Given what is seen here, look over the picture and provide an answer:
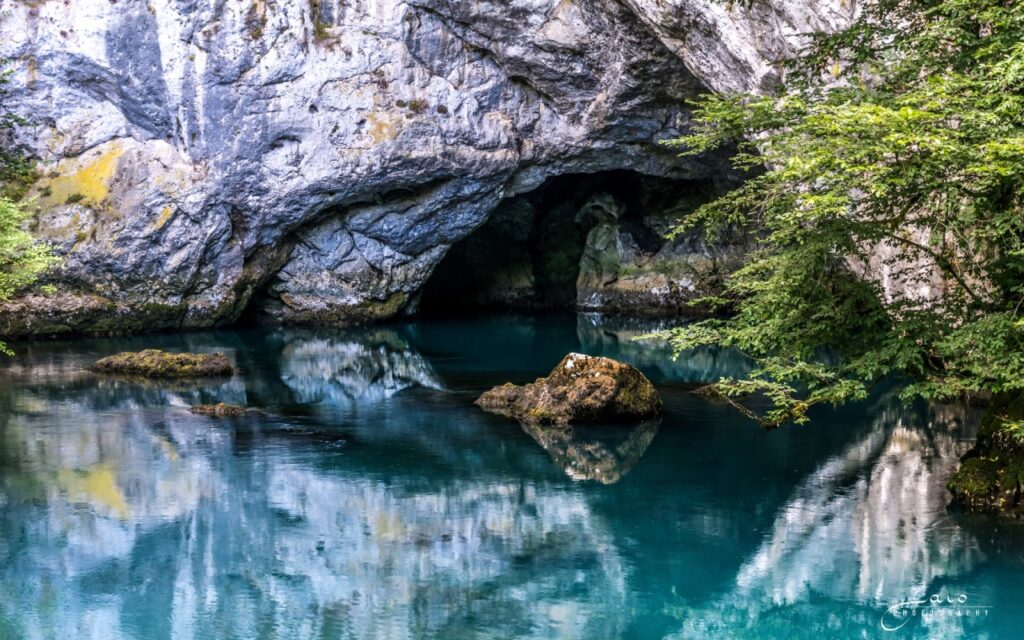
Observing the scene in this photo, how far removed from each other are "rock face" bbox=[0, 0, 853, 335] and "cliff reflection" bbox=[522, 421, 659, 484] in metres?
13.4

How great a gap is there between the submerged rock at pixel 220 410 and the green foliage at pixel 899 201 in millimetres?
9560

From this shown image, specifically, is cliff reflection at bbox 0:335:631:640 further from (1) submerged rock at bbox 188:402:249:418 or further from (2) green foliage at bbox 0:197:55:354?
(2) green foliage at bbox 0:197:55:354

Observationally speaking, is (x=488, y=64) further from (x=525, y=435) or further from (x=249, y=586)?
(x=249, y=586)

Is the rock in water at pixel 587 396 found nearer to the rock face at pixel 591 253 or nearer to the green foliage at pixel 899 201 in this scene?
the green foliage at pixel 899 201

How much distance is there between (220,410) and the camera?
19625mm

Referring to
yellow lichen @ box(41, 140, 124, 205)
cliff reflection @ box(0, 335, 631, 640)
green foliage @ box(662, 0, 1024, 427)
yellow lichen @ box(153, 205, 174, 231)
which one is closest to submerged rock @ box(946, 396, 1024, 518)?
green foliage @ box(662, 0, 1024, 427)

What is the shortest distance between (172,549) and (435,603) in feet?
12.1

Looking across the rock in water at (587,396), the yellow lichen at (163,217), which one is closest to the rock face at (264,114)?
the yellow lichen at (163,217)

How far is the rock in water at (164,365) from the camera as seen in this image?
78.4ft

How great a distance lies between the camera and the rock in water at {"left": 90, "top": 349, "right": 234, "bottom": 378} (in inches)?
941

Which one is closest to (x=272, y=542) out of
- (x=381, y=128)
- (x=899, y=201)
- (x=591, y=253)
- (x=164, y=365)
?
(x=899, y=201)

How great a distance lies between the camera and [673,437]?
1759 cm

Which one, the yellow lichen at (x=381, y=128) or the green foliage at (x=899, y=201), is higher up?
the yellow lichen at (x=381, y=128)

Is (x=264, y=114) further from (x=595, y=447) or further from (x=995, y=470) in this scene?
(x=995, y=470)
